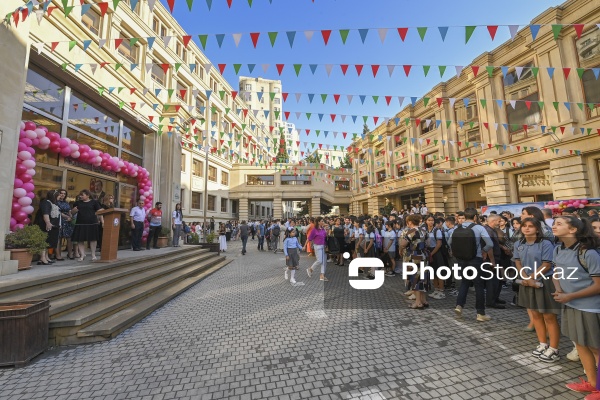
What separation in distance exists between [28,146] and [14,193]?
4.02 feet

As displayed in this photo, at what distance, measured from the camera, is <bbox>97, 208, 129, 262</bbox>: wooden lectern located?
6.53m

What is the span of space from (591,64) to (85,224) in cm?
2296

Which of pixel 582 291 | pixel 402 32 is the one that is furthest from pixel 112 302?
pixel 402 32

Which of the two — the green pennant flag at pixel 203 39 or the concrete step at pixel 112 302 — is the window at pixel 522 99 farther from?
the concrete step at pixel 112 302

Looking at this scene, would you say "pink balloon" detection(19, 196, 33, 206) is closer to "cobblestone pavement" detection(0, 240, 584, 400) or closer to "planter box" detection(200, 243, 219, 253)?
"cobblestone pavement" detection(0, 240, 584, 400)

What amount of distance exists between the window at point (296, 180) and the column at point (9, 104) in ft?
106

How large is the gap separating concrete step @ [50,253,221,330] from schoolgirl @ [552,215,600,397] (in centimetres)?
615

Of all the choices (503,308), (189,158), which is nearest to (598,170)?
(503,308)

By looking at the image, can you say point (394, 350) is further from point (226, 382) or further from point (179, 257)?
point (179, 257)

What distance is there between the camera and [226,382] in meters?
2.90

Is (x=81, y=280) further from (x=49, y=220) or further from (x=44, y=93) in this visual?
(x=44, y=93)

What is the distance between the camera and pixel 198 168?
27141mm

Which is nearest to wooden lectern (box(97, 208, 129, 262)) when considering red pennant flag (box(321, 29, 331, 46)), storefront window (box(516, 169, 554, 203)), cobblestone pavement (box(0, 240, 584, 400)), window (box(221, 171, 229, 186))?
cobblestone pavement (box(0, 240, 584, 400))

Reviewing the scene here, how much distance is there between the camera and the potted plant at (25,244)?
5395 mm
